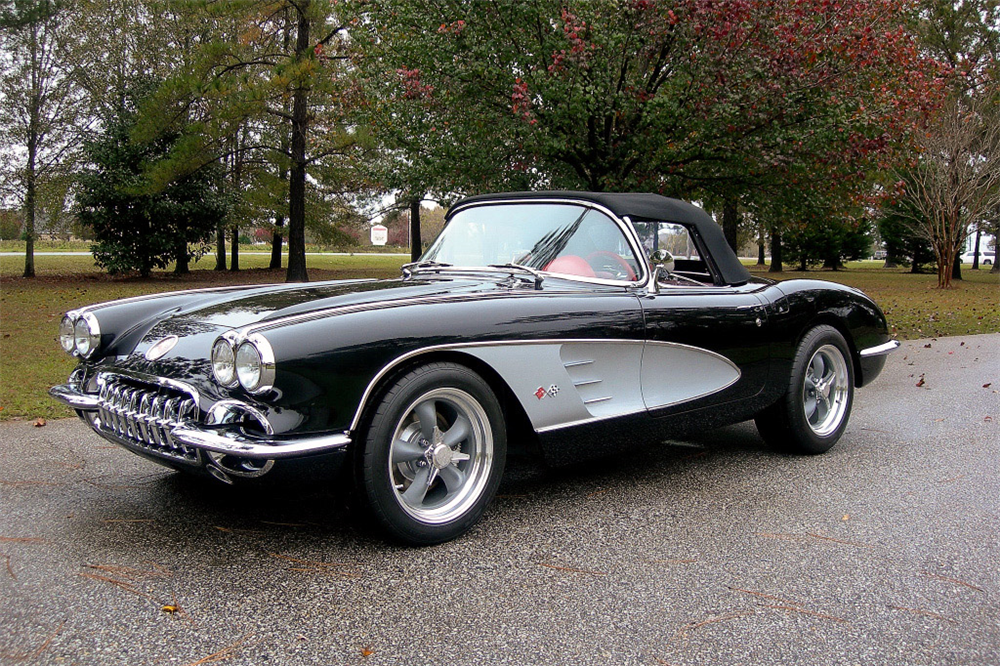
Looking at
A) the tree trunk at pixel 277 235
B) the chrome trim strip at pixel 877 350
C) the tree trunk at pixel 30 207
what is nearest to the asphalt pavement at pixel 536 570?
the chrome trim strip at pixel 877 350

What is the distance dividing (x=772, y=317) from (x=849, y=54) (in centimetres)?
707

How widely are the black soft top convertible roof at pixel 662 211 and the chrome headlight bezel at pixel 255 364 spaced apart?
203cm

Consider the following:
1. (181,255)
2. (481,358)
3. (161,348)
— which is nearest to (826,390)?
(481,358)

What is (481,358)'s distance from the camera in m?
3.14

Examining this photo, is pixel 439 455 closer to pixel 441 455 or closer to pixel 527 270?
pixel 441 455

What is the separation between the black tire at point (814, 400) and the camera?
4434 mm

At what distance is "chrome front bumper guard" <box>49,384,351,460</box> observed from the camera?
103 inches

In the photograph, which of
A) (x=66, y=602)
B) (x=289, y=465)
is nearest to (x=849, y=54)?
(x=289, y=465)

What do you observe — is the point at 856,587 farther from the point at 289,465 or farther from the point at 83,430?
the point at 83,430

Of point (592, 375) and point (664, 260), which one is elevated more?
point (664, 260)

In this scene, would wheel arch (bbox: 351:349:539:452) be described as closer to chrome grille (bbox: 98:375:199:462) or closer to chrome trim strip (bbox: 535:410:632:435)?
chrome trim strip (bbox: 535:410:632:435)

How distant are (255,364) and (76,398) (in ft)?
3.57

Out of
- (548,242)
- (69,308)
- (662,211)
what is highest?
(662,211)

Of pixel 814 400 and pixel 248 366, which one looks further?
pixel 814 400
